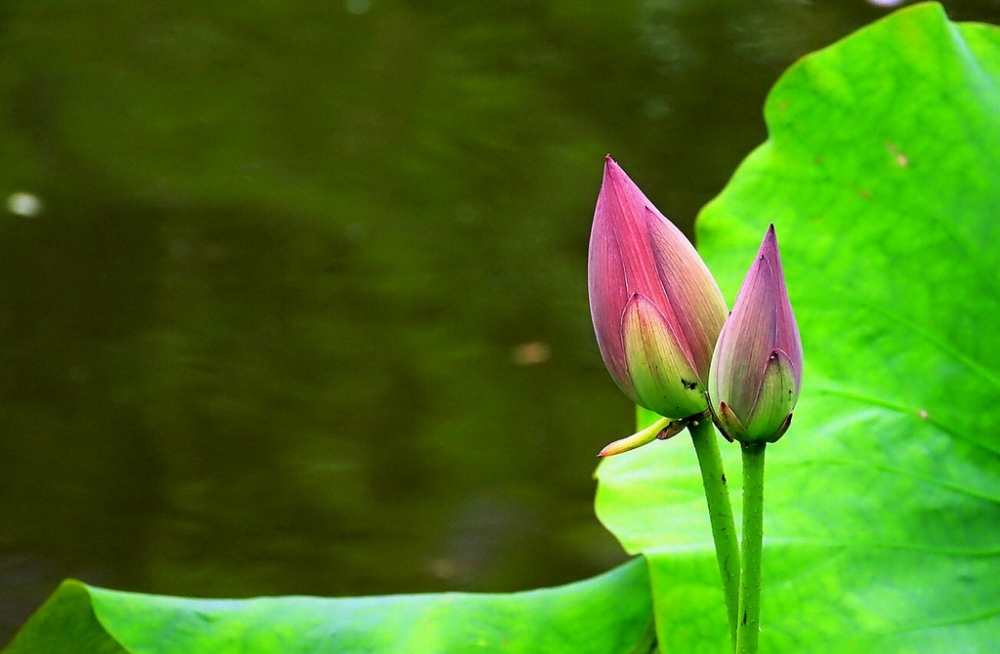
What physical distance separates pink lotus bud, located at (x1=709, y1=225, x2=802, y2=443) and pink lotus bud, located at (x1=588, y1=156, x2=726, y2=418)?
0.07ft

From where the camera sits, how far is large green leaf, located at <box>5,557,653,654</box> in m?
0.65

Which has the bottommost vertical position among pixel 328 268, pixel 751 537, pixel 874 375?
pixel 751 537

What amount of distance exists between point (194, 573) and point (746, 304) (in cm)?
94

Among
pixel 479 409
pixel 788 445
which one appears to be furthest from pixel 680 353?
pixel 479 409

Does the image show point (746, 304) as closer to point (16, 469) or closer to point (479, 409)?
point (479, 409)

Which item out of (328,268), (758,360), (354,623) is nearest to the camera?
(758,360)

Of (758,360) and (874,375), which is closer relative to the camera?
(758,360)

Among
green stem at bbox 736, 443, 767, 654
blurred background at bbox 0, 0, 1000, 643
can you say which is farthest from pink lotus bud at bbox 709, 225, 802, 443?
blurred background at bbox 0, 0, 1000, 643

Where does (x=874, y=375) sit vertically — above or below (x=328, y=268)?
below

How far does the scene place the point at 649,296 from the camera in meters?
0.38

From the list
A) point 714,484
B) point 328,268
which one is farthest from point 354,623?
point 328,268

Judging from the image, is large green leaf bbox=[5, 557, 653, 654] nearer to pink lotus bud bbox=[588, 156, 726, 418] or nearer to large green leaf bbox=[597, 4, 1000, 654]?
large green leaf bbox=[597, 4, 1000, 654]

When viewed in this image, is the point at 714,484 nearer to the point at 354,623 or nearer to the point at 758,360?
the point at 758,360

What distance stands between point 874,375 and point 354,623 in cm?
44
